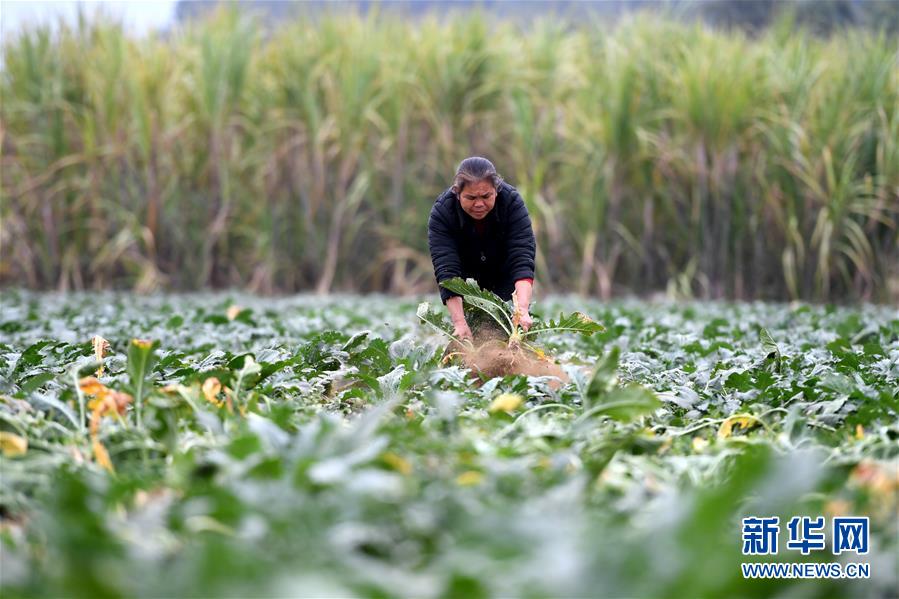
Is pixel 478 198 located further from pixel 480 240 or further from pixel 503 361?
pixel 503 361

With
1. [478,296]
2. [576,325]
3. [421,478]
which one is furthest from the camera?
[478,296]

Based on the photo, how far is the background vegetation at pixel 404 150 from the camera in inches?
378

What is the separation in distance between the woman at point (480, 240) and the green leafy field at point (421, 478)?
469 millimetres

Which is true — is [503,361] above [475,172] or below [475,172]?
below

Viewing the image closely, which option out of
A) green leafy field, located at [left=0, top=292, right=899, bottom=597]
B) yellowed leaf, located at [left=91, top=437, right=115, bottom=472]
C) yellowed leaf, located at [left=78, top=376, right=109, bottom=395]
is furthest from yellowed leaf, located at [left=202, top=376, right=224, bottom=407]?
yellowed leaf, located at [left=91, top=437, right=115, bottom=472]

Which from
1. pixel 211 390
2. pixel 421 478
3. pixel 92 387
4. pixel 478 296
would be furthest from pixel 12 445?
pixel 478 296

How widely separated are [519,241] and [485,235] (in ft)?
0.51

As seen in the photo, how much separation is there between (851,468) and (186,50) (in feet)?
31.2

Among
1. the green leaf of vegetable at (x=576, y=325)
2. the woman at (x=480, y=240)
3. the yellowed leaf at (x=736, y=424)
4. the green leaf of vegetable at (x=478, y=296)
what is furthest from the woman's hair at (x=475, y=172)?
the yellowed leaf at (x=736, y=424)

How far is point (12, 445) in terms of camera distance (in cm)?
220

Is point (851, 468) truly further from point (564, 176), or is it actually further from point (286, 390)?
point (564, 176)

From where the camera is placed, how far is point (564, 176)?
10.3 metres

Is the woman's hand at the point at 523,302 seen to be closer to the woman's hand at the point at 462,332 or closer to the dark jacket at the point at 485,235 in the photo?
the dark jacket at the point at 485,235

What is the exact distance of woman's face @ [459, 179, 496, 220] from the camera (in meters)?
3.91
